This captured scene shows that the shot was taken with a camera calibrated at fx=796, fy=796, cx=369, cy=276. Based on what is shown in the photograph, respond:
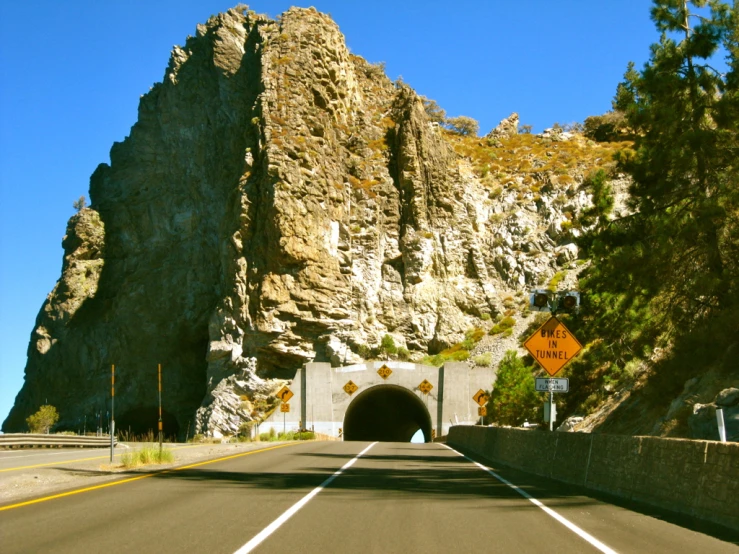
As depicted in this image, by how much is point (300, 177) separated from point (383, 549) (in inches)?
A: 2258

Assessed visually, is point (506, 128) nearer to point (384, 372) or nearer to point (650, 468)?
point (384, 372)

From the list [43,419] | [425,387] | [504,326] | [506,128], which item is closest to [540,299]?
[425,387]

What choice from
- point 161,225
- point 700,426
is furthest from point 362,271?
point 700,426

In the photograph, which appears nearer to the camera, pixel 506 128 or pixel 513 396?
pixel 513 396

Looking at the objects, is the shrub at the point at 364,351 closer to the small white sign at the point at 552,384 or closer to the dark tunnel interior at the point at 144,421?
the dark tunnel interior at the point at 144,421

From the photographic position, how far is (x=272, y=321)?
61156mm

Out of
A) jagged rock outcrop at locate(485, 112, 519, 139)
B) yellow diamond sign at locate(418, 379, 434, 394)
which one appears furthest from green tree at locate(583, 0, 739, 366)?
jagged rock outcrop at locate(485, 112, 519, 139)

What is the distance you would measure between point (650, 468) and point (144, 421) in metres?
69.4

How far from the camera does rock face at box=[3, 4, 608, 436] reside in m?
62.7

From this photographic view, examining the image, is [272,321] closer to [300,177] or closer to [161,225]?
[300,177]

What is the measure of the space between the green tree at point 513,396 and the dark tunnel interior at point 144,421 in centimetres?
3506

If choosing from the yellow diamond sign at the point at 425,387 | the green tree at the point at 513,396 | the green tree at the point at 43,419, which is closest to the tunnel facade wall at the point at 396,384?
the yellow diamond sign at the point at 425,387

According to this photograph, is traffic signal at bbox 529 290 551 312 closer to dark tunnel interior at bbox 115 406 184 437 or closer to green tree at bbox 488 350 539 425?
green tree at bbox 488 350 539 425

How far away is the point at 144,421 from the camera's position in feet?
249
